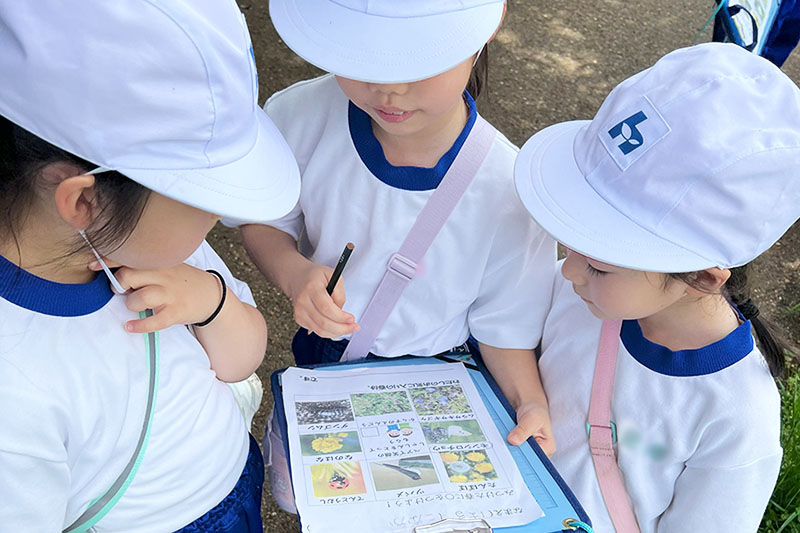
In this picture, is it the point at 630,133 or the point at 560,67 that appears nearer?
the point at 630,133

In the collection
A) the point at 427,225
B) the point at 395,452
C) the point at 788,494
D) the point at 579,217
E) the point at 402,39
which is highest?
the point at 402,39

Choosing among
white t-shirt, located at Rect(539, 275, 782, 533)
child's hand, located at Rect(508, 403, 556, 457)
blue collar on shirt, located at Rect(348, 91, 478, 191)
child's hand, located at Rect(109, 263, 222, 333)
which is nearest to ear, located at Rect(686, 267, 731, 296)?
white t-shirt, located at Rect(539, 275, 782, 533)

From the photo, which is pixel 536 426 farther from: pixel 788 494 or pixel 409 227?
pixel 788 494

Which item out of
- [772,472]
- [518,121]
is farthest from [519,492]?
[518,121]

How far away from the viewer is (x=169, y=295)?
3.48 feet

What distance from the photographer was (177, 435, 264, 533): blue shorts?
117 cm

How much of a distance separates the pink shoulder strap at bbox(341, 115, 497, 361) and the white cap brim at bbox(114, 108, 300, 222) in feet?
1.25

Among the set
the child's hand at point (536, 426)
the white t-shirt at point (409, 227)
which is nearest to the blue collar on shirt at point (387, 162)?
the white t-shirt at point (409, 227)

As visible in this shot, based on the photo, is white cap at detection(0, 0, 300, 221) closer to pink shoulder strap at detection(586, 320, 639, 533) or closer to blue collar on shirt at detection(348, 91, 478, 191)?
blue collar on shirt at detection(348, 91, 478, 191)

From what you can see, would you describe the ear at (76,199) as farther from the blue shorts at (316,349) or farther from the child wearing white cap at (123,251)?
the blue shorts at (316,349)

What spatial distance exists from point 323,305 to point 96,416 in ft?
1.52

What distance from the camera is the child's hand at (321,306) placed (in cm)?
129

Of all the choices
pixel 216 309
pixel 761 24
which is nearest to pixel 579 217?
pixel 216 309

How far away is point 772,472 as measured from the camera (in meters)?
1.18
